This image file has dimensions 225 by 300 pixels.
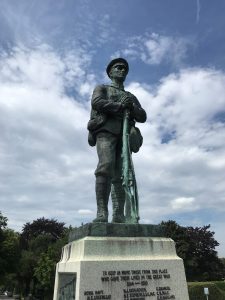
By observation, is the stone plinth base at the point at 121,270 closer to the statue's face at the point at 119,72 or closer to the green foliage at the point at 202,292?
the statue's face at the point at 119,72

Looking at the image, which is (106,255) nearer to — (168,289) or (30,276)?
(168,289)

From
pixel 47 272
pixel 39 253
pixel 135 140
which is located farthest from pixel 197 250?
pixel 135 140

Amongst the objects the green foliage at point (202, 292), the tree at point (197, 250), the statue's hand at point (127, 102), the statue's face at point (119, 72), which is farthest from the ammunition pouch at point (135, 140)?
the tree at point (197, 250)

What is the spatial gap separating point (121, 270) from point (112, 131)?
9.04 feet

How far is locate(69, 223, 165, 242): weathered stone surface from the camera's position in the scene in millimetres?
6062

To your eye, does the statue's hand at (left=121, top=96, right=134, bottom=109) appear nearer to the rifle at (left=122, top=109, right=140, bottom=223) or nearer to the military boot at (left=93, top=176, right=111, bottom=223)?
the rifle at (left=122, top=109, right=140, bottom=223)

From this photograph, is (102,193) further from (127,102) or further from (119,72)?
(119,72)

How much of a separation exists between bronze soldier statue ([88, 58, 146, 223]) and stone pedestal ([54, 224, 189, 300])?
2.60ft

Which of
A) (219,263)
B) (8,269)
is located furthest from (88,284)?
(219,263)

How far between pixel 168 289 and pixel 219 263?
58.4 meters

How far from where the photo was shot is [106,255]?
585 cm

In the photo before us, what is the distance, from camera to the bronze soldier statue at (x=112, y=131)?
271 inches

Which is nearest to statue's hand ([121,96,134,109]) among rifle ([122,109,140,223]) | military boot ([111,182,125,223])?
rifle ([122,109,140,223])

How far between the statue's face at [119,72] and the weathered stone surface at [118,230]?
128 inches
